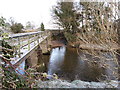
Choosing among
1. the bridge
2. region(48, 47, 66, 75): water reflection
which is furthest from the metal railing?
region(48, 47, 66, 75): water reflection

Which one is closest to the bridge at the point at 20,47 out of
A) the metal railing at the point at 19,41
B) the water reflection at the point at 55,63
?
the metal railing at the point at 19,41

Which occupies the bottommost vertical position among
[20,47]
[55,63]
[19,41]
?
[55,63]

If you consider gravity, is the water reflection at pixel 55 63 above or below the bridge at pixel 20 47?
below

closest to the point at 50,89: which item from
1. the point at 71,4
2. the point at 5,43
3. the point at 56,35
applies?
the point at 5,43

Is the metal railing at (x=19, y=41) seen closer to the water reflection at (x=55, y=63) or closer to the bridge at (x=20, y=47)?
the bridge at (x=20, y=47)

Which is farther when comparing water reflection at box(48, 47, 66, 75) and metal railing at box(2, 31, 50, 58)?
water reflection at box(48, 47, 66, 75)

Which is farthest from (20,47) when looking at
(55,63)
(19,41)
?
(55,63)

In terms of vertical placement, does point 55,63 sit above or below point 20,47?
below

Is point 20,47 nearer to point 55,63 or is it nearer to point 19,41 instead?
point 19,41

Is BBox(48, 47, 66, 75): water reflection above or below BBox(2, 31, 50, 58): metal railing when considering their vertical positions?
below

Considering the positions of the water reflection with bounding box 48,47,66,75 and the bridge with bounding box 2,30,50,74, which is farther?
the water reflection with bounding box 48,47,66,75

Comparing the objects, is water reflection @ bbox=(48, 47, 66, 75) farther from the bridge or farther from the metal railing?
the metal railing

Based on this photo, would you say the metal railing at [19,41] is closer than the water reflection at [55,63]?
Yes

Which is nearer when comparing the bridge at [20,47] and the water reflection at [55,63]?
the bridge at [20,47]
